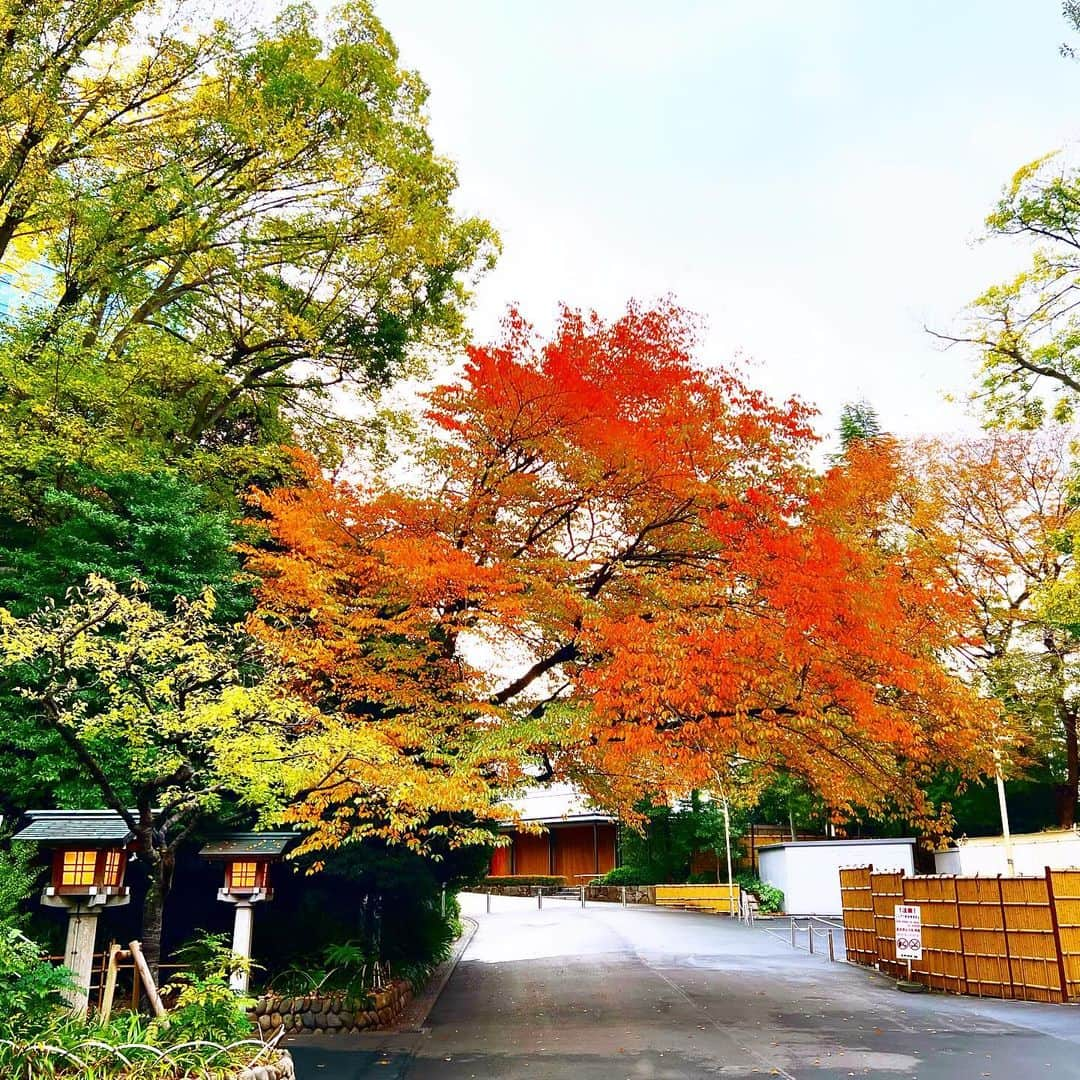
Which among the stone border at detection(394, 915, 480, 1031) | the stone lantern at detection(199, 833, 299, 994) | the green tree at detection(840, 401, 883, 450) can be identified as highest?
the green tree at detection(840, 401, 883, 450)

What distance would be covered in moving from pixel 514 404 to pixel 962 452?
869 inches

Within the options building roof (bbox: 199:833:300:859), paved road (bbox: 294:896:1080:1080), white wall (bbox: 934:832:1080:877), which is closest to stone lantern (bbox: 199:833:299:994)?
building roof (bbox: 199:833:300:859)

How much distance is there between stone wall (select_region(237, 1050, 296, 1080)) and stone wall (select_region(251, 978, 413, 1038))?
16.4ft

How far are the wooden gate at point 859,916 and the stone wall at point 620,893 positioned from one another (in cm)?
1853

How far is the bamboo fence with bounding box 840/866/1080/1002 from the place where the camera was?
12500 millimetres

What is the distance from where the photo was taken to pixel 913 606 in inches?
635

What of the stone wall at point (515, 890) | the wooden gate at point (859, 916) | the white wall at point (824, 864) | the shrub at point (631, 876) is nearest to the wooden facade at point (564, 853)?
the stone wall at point (515, 890)

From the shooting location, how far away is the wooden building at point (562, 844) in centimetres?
4278

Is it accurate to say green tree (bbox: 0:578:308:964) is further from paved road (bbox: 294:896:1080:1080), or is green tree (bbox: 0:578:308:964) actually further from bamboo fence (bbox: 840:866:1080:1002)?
bamboo fence (bbox: 840:866:1080:1002)

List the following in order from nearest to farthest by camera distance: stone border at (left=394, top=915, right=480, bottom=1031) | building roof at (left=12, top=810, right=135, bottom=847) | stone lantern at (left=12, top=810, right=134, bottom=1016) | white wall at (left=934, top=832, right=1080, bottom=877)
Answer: stone lantern at (left=12, top=810, right=134, bottom=1016) < building roof at (left=12, top=810, right=135, bottom=847) < stone border at (left=394, top=915, right=480, bottom=1031) < white wall at (left=934, top=832, right=1080, bottom=877)

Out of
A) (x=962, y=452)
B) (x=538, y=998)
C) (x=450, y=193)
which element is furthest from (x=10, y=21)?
(x=962, y=452)

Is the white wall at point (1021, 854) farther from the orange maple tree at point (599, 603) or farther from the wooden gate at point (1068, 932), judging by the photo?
the orange maple tree at point (599, 603)

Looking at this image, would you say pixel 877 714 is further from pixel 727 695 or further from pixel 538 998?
pixel 538 998

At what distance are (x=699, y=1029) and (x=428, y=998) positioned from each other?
563 centimetres
